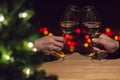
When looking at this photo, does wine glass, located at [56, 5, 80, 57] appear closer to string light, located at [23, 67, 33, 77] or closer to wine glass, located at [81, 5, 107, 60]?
wine glass, located at [81, 5, 107, 60]

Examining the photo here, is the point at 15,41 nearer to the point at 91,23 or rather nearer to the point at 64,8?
the point at 91,23

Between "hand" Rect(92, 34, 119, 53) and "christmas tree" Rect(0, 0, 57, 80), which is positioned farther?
"hand" Rect(92, 34, 119, 53)

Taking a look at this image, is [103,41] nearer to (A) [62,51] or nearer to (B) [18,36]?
(A) [62,51]

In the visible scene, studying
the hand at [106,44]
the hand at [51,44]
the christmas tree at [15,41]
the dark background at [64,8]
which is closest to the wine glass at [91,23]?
the hand at [106,44]

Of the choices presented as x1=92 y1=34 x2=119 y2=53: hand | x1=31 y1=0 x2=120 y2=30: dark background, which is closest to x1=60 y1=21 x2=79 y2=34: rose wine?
x1=92 y1=34 x2=119 y2=53: hand

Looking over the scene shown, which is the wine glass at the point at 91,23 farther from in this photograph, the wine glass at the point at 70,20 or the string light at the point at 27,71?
the string light at the point at 27,71

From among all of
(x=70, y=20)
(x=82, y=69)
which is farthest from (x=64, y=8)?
(x=82, y=69)
